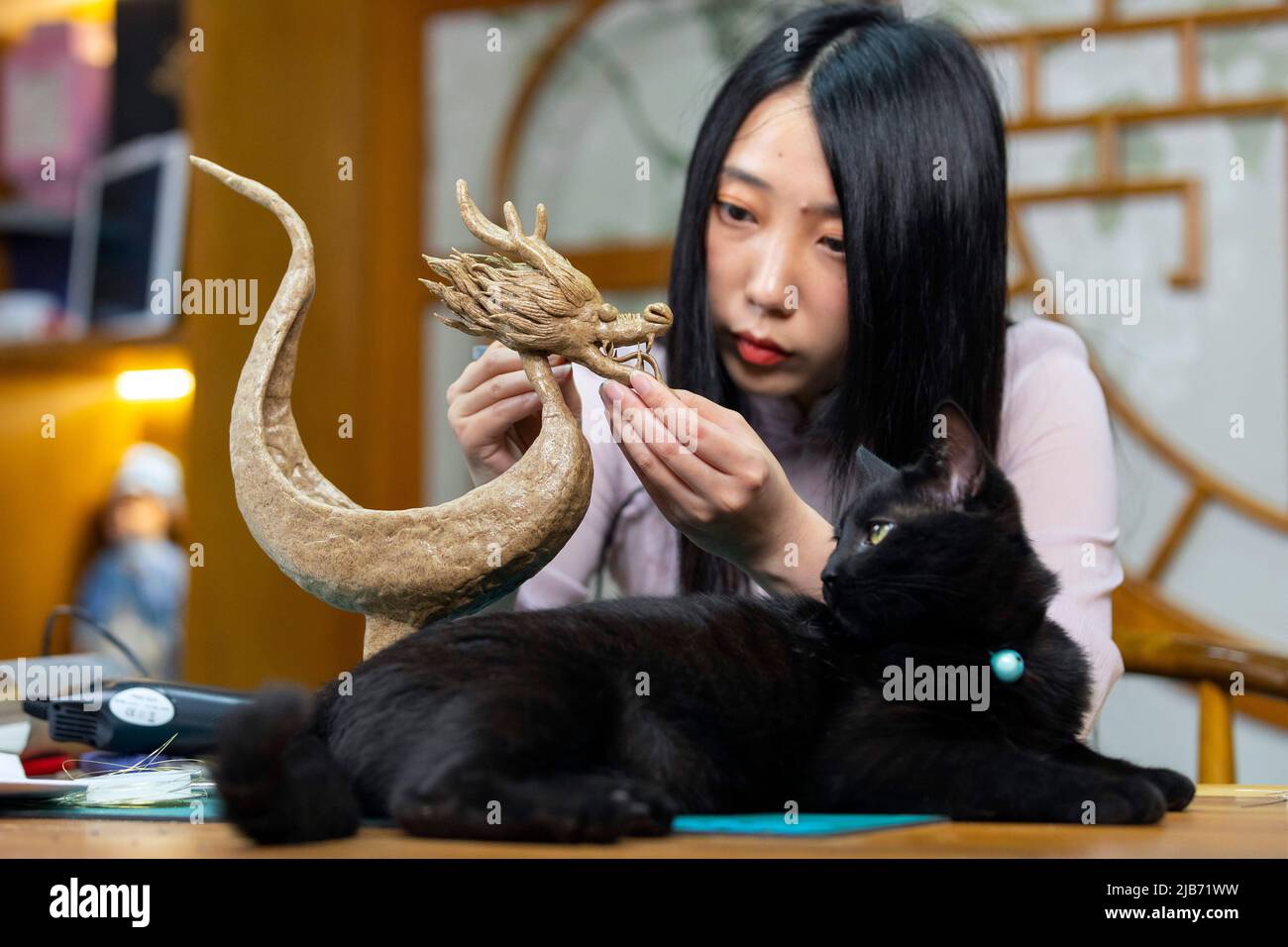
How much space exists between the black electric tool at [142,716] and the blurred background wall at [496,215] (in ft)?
4.36

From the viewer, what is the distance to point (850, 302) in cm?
102

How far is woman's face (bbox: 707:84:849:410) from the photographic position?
1017 millimetres

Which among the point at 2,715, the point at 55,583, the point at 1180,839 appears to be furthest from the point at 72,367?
the point at 1180,839

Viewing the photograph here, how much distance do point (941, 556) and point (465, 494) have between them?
298mm

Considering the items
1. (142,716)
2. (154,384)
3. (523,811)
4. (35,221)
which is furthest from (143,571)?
(523,811)

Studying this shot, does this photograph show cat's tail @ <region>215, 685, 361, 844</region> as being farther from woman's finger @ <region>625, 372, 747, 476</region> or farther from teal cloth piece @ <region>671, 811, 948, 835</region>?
woman's finger @ <region>625, 372, 747, 476</region>

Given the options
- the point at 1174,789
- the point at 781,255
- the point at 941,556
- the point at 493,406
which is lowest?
the point at 1174,789

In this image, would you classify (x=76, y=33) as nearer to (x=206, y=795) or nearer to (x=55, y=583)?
(x=55, y=583)

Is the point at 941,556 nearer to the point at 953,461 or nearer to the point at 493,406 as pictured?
the point at 953,461

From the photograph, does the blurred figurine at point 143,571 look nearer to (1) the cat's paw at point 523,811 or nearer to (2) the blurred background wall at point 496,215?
(2) the blurred background wall at point 496,215

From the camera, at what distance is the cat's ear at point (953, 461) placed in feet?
2.52

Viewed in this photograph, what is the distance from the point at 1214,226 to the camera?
6.26 ft

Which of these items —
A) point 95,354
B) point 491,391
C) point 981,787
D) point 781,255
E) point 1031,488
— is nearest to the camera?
point 981,787

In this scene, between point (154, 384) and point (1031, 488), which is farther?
point (154, 384)
